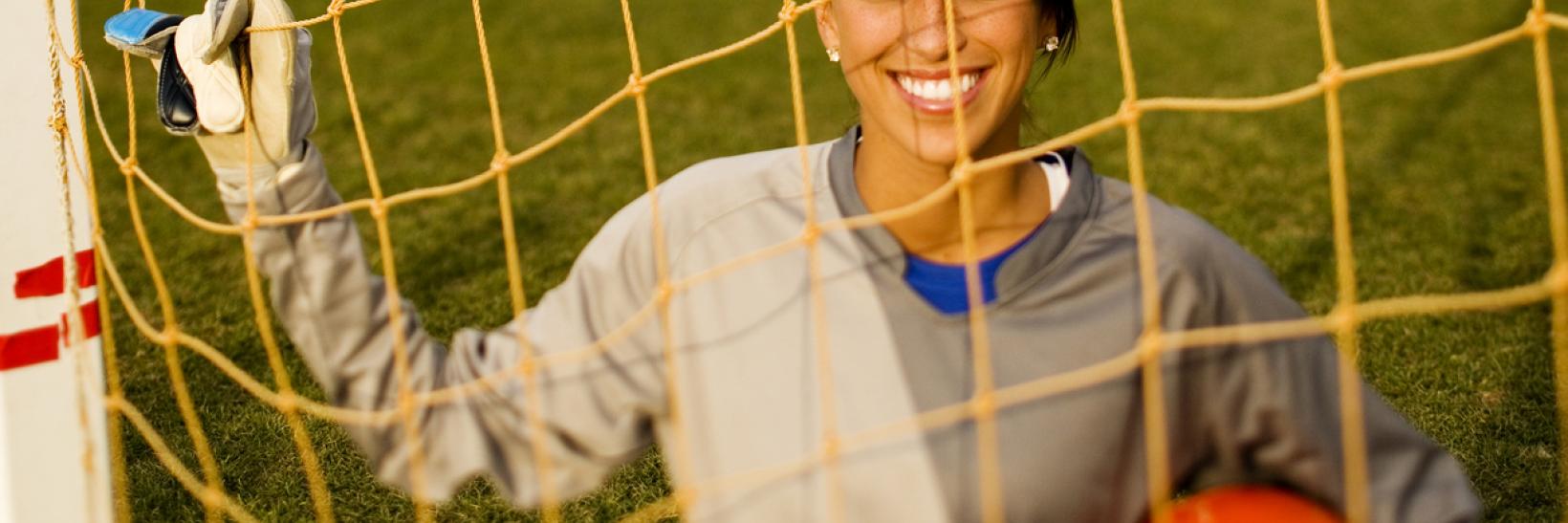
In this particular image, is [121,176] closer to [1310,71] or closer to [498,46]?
[498,46]

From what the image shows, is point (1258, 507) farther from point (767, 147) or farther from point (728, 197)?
point (767, 147)

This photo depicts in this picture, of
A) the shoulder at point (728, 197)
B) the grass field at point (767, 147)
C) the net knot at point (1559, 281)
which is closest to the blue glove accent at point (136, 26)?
the shoulder at point (728, 197)

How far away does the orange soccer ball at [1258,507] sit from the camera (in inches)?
70.7

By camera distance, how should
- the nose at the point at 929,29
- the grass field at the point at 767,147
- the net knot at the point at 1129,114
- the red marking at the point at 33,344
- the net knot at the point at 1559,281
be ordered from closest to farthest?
the net knot at the point at 1559,281, the nose at the point at 929,29, the net knot at the point at 1129,114, the red marking at the point at 33,344, the grass field at the point at 767,147

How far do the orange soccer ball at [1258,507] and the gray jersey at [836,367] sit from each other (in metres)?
0.02

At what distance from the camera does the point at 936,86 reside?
181 cm

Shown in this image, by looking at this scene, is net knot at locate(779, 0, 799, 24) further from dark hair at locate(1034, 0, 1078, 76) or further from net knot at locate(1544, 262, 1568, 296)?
net knot at locate(1544, 262, 1568, 296)

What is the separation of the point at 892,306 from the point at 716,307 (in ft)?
0.64

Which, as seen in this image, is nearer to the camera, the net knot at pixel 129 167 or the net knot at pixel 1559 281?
the net knot at pixel 1559 281

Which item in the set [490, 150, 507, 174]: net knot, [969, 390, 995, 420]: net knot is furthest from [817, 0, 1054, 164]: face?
[490, 150, 507, 174]: net knot

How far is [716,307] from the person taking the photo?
1.82m

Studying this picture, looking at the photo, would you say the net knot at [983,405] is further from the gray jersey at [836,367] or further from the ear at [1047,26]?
the ear at [1047,26]

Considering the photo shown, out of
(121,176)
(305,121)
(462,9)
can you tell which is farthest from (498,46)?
(305,121)

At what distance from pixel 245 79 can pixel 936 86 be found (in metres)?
0.77
